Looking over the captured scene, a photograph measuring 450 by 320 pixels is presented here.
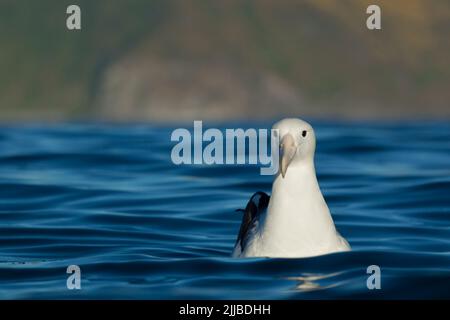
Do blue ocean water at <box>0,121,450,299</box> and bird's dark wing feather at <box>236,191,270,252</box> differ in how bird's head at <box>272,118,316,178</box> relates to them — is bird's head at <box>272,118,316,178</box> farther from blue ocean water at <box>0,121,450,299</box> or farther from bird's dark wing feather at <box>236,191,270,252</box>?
blue ocean water at <box>0,121,450,299</box>

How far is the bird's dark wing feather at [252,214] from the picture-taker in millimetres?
11995

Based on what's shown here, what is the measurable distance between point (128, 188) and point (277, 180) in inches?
354

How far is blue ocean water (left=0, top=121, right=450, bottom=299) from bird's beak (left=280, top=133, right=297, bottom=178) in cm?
99

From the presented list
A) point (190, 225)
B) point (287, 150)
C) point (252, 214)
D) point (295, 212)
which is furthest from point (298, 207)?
point (190, 225)

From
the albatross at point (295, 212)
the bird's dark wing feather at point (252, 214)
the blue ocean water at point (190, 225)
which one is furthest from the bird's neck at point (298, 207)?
the bird's dark wing feather at point (252, 214)

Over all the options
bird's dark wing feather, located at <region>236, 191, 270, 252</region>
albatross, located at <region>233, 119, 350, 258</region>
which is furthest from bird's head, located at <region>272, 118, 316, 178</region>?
bird's dark wing feather, located at <region>236, 191, 270, 252</region>

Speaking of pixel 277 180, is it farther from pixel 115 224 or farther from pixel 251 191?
pixel 251 191

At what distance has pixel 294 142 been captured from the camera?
36.8 ft

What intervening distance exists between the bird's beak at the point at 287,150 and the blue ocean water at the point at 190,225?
992 millimetres

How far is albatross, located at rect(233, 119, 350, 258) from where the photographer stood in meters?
11.2

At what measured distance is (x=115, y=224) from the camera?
16.0 m

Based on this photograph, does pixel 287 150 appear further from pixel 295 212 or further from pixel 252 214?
pixel 252 214
